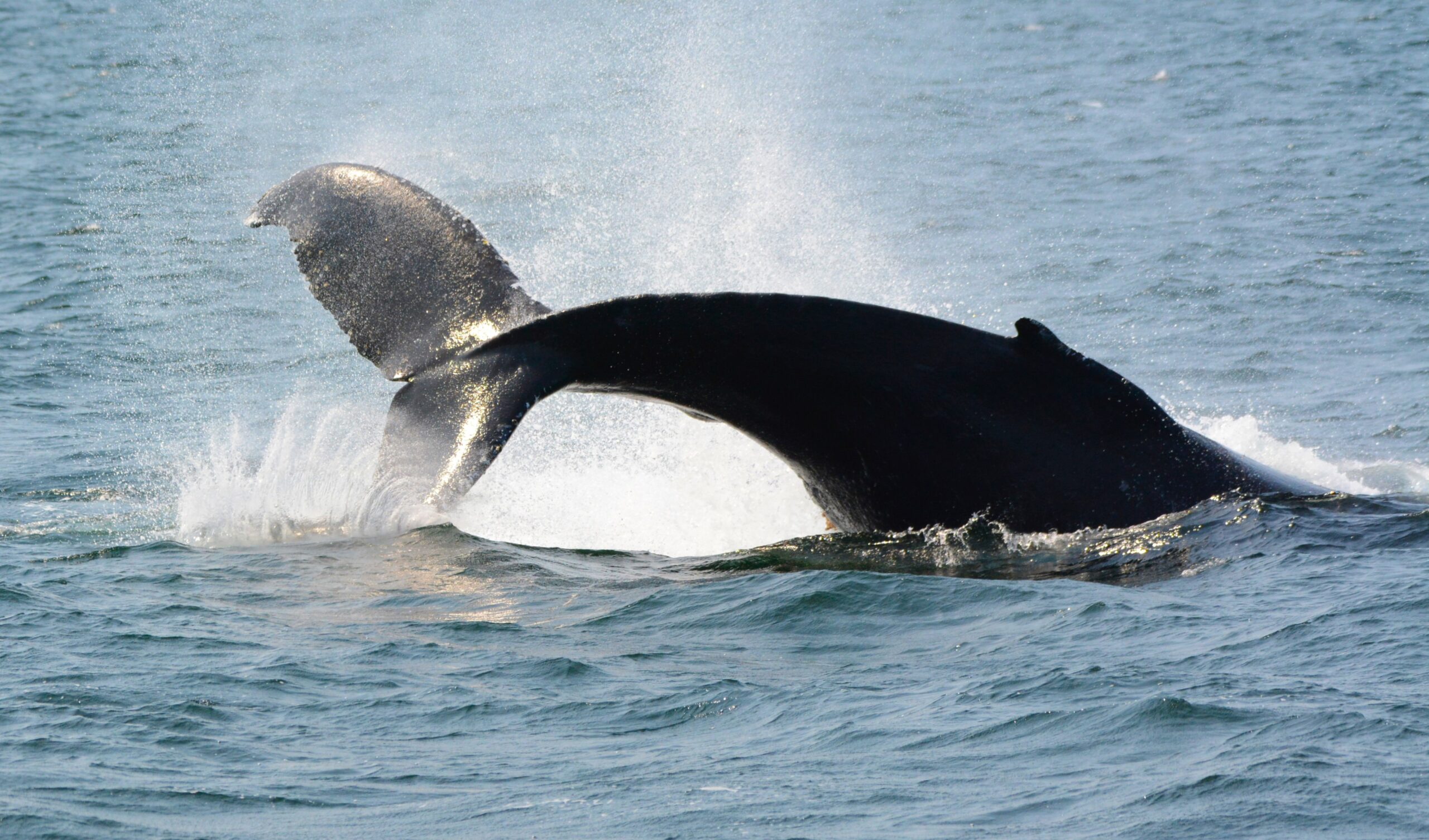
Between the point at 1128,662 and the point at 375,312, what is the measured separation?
3333 mm

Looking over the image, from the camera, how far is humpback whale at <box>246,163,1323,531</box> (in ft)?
21.6

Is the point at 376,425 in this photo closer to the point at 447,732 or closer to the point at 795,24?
the point at 447,732

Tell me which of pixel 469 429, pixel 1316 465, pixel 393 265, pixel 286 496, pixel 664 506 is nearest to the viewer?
pixel 469 429

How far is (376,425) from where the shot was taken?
1214cm

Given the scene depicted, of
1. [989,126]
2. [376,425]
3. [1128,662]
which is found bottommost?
[1128,662]

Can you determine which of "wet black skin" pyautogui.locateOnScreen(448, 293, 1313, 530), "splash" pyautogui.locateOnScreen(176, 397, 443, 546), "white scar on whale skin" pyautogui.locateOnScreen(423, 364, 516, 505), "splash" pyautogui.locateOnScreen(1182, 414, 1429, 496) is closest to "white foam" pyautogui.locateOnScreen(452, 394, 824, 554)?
"splash" pyautogui.locateOnScreen(176, 397, 443, 546)

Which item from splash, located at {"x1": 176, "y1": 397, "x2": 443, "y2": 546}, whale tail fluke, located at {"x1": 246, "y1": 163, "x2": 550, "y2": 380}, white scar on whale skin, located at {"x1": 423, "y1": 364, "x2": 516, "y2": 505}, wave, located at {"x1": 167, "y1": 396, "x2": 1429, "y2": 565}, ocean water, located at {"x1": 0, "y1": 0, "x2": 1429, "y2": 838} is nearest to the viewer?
ocean water, located at {"x1": 0, "y1": 0, "x2": 1429, "y2": 838}

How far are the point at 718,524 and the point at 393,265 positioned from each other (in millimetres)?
3017

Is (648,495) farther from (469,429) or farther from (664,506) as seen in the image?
(469,429)

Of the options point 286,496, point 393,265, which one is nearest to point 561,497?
point 286,496

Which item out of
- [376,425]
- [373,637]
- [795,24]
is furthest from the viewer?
[795,24]

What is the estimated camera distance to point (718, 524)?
9.79 metres

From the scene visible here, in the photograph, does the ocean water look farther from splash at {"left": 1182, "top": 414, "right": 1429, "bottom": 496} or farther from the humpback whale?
the humpback whale

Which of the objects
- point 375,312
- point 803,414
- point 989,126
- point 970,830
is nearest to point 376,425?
point 375,312
